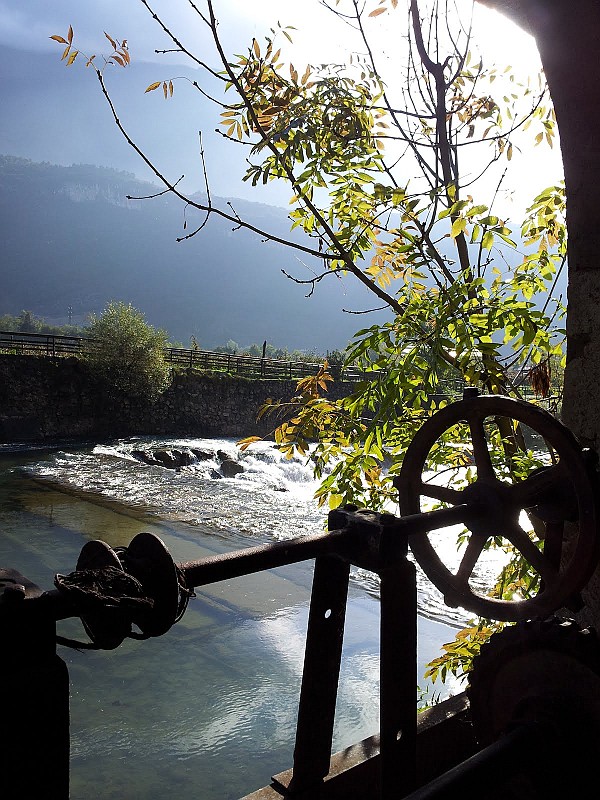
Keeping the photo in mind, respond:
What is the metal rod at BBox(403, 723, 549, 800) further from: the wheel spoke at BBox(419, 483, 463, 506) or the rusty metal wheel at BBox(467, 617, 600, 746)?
the wheel spoke at BBox(419, 483, 463, 506)

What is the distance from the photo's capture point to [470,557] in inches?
73.8

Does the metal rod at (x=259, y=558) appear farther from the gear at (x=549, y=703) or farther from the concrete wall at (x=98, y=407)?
the concrete wall at (x=98, y=407)

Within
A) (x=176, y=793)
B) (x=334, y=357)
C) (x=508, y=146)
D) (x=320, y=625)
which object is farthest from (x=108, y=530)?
(x=334, y=357)

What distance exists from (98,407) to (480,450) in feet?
96.6

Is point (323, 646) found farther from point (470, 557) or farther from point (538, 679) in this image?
point (470, 557)

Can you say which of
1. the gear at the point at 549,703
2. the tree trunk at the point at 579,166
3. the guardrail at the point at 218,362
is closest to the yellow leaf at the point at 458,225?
the tree trunk at the point at 579,166

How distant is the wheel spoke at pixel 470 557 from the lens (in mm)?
1776

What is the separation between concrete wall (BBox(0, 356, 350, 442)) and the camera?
27781 millimetres

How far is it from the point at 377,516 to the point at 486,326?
120 centimetres


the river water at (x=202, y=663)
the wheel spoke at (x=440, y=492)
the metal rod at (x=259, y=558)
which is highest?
the wheel spoke at (x=440, y=492)

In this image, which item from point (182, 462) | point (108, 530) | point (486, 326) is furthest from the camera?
point (182, 462)

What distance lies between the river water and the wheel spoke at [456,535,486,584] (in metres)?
5.53

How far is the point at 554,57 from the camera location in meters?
1.93

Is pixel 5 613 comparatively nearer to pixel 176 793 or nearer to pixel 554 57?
pixel 554 57
